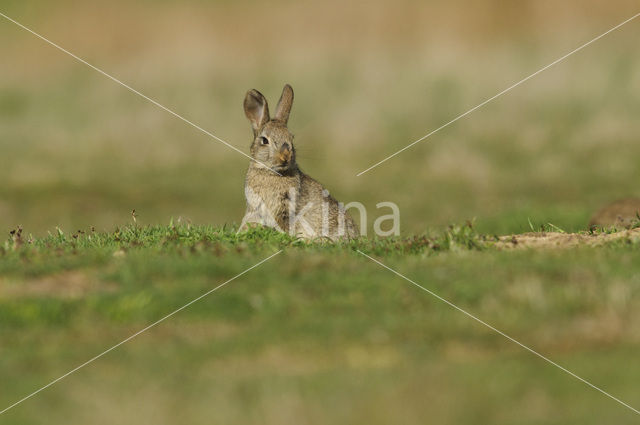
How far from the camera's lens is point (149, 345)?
845 cm

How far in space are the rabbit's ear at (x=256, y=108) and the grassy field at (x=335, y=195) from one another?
66 centimetres

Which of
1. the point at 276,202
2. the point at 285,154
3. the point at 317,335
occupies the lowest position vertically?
the point at 317,335

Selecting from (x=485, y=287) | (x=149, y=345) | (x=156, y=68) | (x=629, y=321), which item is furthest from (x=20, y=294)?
(x=156, y=68)

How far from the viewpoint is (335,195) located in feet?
79.5

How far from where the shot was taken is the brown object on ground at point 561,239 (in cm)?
1191

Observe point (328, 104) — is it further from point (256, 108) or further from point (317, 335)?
point (317, 335)

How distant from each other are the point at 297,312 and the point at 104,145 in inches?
788

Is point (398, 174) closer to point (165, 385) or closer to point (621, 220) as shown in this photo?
point (621, 220)

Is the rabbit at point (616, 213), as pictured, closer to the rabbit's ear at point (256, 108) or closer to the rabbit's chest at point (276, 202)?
the rabbit's chest at point (276, 202)

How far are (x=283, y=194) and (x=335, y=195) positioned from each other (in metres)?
11.0

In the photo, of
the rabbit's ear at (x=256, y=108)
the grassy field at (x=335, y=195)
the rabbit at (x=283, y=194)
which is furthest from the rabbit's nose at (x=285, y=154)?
the grassy field at (x=335, y=195)

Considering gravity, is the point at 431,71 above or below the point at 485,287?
above

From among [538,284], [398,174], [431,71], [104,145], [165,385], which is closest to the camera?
[165,385]

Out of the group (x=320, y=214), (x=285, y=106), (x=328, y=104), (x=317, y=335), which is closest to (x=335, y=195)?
(x=328, y=104)
